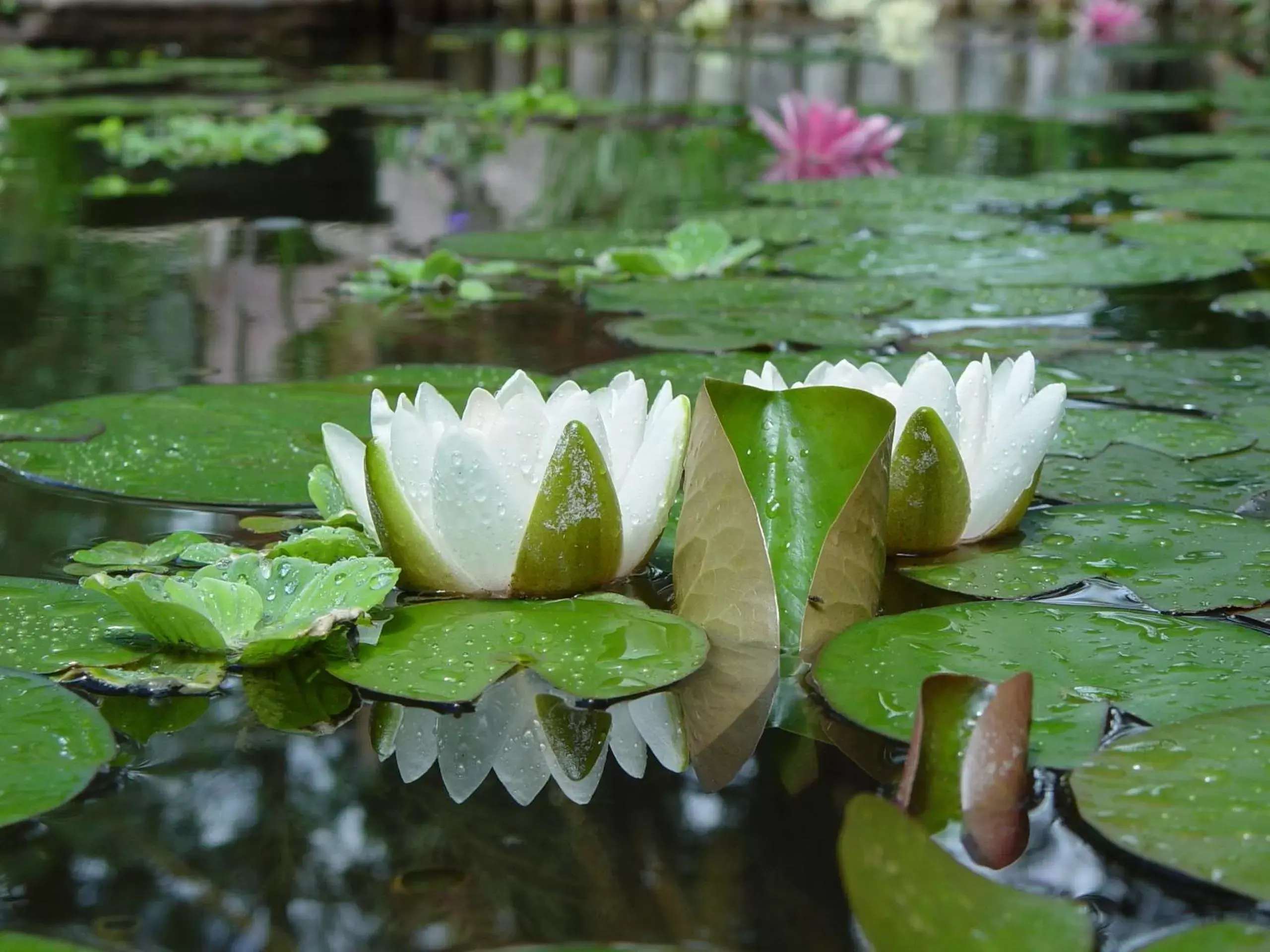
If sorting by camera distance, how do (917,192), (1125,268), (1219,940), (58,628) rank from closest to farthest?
1. (1219,940)
2. (58,628)
3. (1125,268)
4. (917,192)

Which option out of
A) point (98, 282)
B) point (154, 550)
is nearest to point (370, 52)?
point (98, 282)

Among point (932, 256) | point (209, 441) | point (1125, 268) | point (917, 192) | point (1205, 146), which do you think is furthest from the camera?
point (1205, 146)

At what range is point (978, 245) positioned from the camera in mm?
2664

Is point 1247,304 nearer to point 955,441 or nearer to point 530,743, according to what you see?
point 955,441

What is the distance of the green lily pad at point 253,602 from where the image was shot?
3.07 ft

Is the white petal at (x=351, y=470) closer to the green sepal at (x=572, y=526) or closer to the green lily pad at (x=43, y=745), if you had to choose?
the green sepal at (x=572, y=526)

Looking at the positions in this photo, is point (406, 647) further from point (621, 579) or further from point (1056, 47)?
point (1056, 47)

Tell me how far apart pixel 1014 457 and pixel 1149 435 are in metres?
0.41

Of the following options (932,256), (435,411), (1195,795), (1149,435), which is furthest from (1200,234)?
(1195,795)

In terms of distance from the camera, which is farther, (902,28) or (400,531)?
(902,28)

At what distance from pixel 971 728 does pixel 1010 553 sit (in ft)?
1.29

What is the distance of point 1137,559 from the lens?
1.13 m

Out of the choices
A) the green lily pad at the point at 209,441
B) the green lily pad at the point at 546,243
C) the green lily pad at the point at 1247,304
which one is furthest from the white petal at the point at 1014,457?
the green lily pad at the point at 546,243

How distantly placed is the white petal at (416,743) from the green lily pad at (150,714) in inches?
5.4
